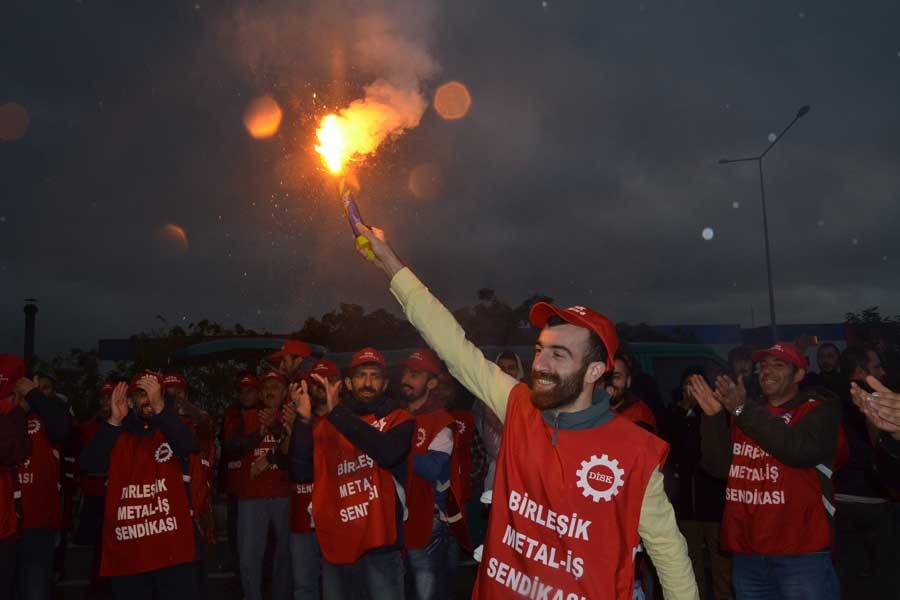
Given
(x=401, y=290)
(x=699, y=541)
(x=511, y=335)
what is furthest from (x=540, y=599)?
(x=511, y=335)

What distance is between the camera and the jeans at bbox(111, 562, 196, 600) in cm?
543

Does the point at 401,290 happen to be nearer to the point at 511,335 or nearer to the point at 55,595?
the point at 55,595

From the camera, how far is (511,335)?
13664mm

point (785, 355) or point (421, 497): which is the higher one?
point (785, 355)

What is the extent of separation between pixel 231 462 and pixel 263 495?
0.68m

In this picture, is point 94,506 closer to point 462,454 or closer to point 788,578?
point 462,454

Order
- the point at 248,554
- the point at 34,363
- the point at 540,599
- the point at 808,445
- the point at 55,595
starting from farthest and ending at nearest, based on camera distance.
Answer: the point at 34,363 → the point at 55,595 → the point at 248,554 → the point at 808,445 → the point at 540,599

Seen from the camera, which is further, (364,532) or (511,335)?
(511,335)

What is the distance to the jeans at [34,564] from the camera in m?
6.23

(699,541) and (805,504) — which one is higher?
(805,504)

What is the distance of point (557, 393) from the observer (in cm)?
322

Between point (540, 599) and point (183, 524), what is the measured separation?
3542 mm

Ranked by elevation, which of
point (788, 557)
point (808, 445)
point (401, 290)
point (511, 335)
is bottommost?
point (788, 557)

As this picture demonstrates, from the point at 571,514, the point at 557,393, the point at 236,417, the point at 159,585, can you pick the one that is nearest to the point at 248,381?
the point at 236,417
